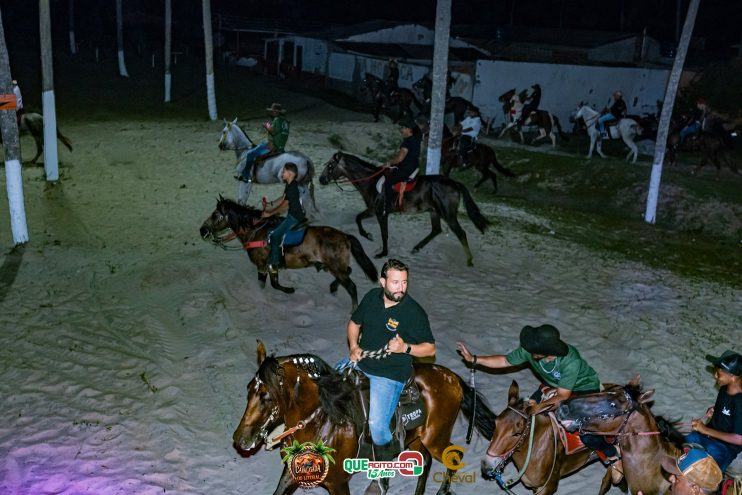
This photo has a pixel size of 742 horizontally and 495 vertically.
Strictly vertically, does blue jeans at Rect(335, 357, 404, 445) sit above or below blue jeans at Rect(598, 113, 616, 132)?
below

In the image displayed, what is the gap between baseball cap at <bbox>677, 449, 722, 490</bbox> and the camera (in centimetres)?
541

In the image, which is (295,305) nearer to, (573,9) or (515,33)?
(515,33)

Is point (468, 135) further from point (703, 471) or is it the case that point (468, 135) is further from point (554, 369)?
point (703, 471)

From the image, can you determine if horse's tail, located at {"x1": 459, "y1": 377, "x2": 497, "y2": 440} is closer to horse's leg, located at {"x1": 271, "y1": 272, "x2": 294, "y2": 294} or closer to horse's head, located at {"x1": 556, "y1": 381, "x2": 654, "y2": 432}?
horse's head, located at {"x1": 556, "y1": 381, "x2": 654, "y2": 432}

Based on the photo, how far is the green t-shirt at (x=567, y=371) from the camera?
5.92 metres

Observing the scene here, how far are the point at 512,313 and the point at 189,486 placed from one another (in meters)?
5.95

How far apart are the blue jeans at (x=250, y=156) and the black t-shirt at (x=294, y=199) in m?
5.26

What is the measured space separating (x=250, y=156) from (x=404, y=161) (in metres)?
3.99

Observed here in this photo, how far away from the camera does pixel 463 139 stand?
1947 cm

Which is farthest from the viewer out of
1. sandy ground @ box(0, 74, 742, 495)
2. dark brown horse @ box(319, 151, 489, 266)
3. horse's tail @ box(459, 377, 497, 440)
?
dark brown horse @ box(319, 151, 489, 266)

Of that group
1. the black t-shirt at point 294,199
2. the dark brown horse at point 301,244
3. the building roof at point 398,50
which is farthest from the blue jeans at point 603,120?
the building roof at point 398,50

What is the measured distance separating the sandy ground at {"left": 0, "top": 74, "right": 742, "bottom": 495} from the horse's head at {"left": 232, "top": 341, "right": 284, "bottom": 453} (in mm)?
1714

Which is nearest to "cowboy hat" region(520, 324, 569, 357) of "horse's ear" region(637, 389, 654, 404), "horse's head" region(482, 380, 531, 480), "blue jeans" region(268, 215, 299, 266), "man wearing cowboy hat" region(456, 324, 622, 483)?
"man wearing cowboy hat" region(456, 324, 622, 483)

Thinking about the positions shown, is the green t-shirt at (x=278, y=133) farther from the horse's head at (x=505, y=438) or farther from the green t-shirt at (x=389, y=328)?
the horse's head at (x=505, y=438)
